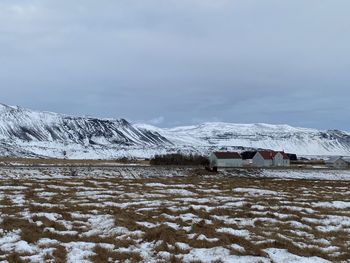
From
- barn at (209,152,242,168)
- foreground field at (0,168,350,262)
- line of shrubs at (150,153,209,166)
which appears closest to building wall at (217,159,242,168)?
barn at (209,152,242,168)

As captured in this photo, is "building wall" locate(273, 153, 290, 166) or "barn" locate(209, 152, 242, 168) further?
"building wall" locate(273, 153, 290, 166)

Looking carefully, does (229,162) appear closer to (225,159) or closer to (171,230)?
(225,159)

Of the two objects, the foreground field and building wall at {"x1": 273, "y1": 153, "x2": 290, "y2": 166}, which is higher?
building wall at {"x1": 273, "y1": 153, "x2": 290, "y2": 166}

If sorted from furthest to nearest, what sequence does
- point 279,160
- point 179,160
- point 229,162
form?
point 279,160
point 229,162
point 179,160

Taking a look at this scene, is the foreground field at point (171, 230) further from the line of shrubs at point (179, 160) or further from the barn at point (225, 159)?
the barn at point (225, 159)

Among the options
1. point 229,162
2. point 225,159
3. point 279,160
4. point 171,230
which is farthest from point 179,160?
point 171,230

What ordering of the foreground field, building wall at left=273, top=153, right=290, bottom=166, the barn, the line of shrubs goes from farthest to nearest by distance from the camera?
building wall at left=273, top=153, right=290, bottom=166 < the barn < the line of shrubs < the foreground field

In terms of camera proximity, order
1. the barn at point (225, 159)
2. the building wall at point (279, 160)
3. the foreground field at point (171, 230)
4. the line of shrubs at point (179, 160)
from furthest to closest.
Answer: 1. the building wall at point (279, 160)
2. the barn at point (225, 159)
3. the line of shrubs at point (179, 160)
4. the foreground field at point (171, 230)

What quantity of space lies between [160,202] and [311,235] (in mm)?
9504

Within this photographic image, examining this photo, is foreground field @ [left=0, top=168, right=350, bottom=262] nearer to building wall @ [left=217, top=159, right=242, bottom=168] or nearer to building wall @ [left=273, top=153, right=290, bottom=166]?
building wall @ [left=217, top=159, right=242, bottom=168]

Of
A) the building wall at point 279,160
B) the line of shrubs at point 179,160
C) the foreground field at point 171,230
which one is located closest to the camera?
the foreground field at point 171,230

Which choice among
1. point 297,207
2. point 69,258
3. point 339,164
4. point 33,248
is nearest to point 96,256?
point 69,258

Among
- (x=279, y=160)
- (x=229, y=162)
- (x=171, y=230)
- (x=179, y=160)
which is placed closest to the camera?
(x=171, y=230)

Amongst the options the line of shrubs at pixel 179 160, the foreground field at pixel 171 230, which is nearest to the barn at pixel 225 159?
the line of shrubs at pixel 179 160
